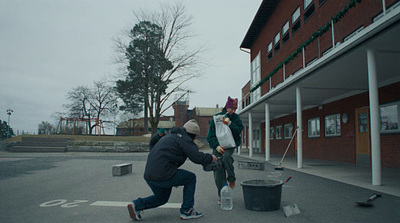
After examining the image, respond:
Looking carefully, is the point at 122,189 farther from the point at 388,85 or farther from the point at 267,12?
the point at 267,12

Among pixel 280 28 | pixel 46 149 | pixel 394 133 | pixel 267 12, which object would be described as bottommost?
pixel 46 149

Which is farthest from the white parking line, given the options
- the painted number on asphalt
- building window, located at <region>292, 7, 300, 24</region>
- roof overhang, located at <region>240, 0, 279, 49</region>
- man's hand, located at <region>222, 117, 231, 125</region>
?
roof overhang, located at <region>240, 0, 279, 49</region>

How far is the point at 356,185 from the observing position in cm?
635

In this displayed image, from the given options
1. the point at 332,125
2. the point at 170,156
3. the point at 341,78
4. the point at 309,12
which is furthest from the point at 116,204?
the point at 309,12

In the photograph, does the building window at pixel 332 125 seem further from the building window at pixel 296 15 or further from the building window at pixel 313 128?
the building window at pixel 296 15

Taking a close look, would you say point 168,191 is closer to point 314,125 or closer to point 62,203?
point 62,203

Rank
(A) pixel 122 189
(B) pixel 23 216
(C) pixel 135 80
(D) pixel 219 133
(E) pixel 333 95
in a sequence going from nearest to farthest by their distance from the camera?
(B) pixel 23 216 → (D) pixel 219 133 → (A) pixel 122 189 → (E) pixel 333 95 → (C) pixel 135 80

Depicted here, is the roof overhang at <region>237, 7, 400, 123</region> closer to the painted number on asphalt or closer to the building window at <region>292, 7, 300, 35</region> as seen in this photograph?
the building window at <region>292, 7, 300, 35</region>

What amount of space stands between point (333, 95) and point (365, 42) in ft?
23.2

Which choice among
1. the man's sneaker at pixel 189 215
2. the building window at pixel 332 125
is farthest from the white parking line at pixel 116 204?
the building window at pixel 332 125

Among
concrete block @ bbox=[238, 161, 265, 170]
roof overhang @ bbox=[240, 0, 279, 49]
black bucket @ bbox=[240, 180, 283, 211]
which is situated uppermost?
roof overhang @ bbox=[240, 0, 279, 49]

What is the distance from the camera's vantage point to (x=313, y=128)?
51.9 feet

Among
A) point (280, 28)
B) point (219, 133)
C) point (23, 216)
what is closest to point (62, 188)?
point (23, 216)

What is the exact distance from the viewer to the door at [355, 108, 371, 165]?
35.5 feet
